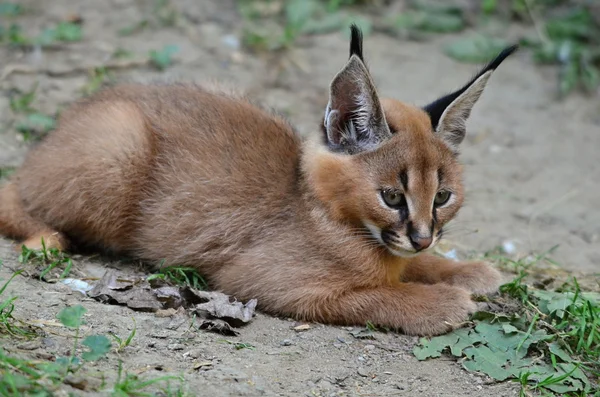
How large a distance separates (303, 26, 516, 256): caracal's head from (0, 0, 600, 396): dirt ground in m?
0.87

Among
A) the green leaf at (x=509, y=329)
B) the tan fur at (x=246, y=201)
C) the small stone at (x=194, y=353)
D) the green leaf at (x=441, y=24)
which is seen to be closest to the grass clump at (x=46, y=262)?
the tan fur at (x=246, y=201)

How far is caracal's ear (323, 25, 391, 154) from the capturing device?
231 inches

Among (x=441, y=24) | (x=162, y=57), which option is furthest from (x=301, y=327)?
(x=441, y=24)

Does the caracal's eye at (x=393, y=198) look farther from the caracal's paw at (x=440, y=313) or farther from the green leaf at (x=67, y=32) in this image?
the green leaf at (x=67, y=32)

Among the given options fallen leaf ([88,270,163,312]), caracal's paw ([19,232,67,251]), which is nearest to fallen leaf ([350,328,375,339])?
fallen leaf ([88,270,163,312])

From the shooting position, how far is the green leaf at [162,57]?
1043 cm

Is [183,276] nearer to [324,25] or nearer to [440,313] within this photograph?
[440,313]

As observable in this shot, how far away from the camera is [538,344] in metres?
5.97

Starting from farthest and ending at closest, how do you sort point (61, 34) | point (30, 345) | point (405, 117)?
point (61, 34), point (405, 117), point (30, 345)

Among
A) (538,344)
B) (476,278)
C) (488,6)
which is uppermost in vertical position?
(488,6)

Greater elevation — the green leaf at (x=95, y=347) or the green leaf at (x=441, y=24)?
the green leaf at (x=95, y=347)

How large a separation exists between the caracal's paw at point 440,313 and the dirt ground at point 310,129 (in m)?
0.14

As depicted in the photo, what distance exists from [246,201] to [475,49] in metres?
6.18

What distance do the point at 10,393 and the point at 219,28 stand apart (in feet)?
26.4
